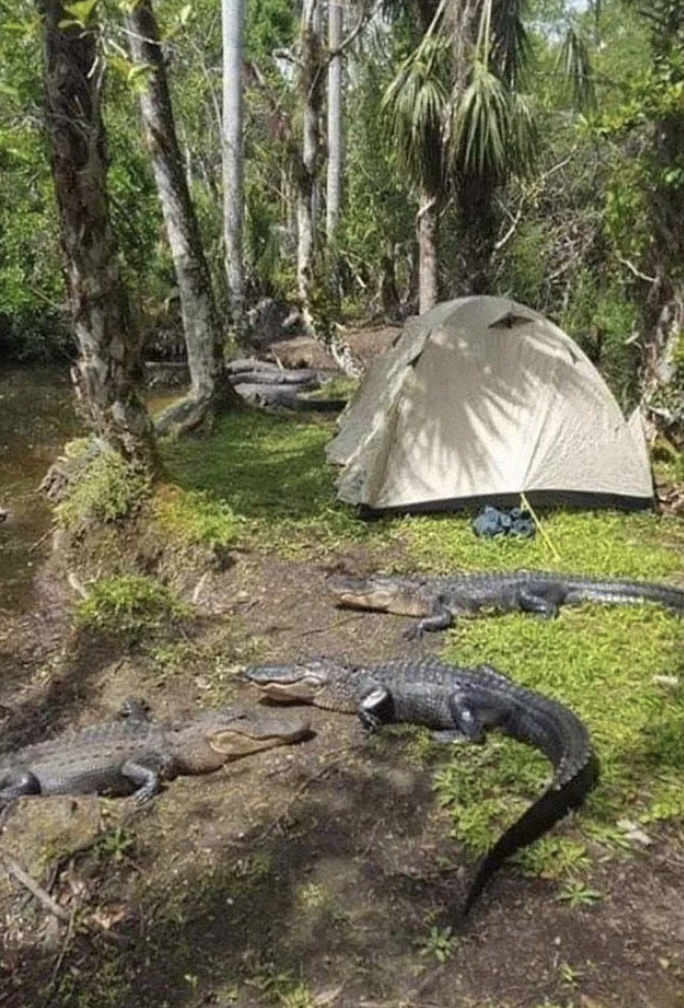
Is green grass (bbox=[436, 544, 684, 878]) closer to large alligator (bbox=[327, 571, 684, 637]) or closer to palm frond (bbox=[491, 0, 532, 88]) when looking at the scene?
large alligator (bbox=[327, 571, 684, 637])

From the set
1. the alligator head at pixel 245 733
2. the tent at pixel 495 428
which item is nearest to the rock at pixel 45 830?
the alligator head at pixel 245 733

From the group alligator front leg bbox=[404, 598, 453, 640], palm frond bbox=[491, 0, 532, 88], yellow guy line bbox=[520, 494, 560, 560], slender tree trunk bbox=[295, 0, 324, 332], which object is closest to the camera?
alligator front leg bbox=[404, 598, 453, 640]

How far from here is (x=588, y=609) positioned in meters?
4.80

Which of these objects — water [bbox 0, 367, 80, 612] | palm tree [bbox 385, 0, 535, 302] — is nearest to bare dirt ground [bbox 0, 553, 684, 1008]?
water [bbox 0, 367, 80, 612]

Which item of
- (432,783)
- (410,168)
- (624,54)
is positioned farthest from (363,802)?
(624,54)

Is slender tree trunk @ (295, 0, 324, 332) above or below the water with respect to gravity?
above

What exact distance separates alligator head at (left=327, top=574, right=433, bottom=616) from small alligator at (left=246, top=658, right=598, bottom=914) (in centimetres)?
91

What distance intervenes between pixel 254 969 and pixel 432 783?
102 centimetres

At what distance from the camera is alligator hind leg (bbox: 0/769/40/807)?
11.7 ft

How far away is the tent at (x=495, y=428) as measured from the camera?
6.28 meters

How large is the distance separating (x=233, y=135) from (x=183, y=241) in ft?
13.1

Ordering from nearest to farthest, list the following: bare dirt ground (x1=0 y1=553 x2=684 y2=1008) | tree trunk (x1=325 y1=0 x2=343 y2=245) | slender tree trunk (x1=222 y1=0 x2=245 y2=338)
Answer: bare dirt ground (x1=0 y1=553 x2=684 y2=1008) < slender tree trunk (x1=222 y1=0 x2=245 y2=338) < tree trunk (x1=325 y1=0 x2=343 y2=245)

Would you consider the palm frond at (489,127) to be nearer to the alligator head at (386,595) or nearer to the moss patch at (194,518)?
the moss patch at (194,518)

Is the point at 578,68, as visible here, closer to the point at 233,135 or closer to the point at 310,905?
the point at 233,135
